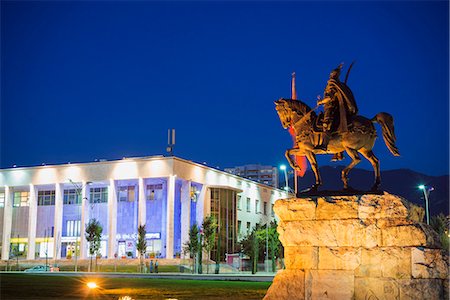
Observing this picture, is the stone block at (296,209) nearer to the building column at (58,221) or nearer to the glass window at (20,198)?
the building column at (58,221)

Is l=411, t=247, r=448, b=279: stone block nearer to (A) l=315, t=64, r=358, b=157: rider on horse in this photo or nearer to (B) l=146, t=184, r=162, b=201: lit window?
(A) l=315, t=64, r=358, b=157: rider on horse

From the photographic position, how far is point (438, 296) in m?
12.2

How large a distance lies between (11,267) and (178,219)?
26.5 metres

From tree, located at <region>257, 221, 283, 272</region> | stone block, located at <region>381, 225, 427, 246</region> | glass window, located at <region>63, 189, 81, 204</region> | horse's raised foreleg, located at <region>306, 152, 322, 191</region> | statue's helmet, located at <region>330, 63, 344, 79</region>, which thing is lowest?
tree, located at <region>257, 221, 283, 272</region>

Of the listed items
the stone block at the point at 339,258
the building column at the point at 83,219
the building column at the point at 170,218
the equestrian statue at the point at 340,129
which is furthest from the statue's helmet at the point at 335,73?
the building column at the point at 83,219

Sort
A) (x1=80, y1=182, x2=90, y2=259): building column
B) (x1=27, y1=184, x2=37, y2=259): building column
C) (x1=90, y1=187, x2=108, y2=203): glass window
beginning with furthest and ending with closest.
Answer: (x1=27, y1=184, x2=37, y2=259): building column < (x1=90, y1=187, x2=108, y2=203): glass window < (x1=80, y1=182, x2=90, y2=259): building column

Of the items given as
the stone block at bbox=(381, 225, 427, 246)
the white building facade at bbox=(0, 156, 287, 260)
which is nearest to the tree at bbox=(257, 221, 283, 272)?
the white building facade at bbox=(0, 156, 287, 260)

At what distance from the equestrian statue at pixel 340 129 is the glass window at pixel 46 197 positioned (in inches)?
3526

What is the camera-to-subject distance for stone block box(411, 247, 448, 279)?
1221cm

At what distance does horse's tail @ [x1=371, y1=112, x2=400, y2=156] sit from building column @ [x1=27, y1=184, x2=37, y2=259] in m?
90.3

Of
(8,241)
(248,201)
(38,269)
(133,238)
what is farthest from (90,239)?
(248,201)

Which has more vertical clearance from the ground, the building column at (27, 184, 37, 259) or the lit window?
the lit window

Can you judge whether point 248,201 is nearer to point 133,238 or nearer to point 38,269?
point 133,238

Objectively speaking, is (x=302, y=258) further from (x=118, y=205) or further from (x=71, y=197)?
(x=71, y=197)
